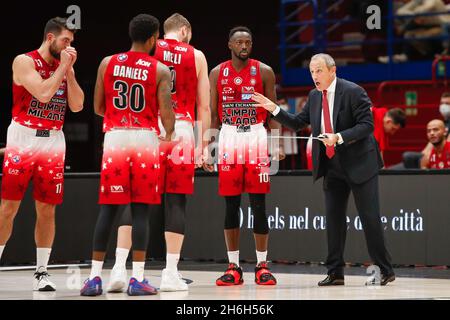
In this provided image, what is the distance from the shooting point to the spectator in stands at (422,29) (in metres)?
15.5

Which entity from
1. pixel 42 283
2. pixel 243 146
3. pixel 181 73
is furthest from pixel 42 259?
pixel 243 146

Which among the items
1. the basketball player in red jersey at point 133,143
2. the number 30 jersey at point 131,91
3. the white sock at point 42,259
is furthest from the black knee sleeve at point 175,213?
the white sock at point 42,259

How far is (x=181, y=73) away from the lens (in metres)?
8.21

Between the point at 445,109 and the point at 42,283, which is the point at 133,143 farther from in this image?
the point at 445,109

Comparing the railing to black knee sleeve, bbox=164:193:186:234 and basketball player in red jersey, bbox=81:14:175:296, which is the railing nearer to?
black knee sleeve, bbox=164:193:186:234

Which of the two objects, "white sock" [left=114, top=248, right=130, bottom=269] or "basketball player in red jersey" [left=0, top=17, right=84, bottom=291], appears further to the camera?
"basketball player in red jersey" [left=0, top=17, right=84, bottom=291]

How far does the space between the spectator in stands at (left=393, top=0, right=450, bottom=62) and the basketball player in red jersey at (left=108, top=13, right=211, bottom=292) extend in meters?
7.88

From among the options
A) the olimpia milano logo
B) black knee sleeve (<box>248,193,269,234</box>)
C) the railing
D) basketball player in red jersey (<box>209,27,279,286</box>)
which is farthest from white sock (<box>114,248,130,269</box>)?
the railing

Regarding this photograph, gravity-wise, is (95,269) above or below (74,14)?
below

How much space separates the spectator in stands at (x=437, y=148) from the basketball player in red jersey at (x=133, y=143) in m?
5.62

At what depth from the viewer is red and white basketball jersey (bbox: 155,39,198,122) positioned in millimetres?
8172

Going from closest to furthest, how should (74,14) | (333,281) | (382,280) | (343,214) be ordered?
(382,280) < (333,281) < (343,214) < (74,14)

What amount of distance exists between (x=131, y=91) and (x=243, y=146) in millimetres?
1779
